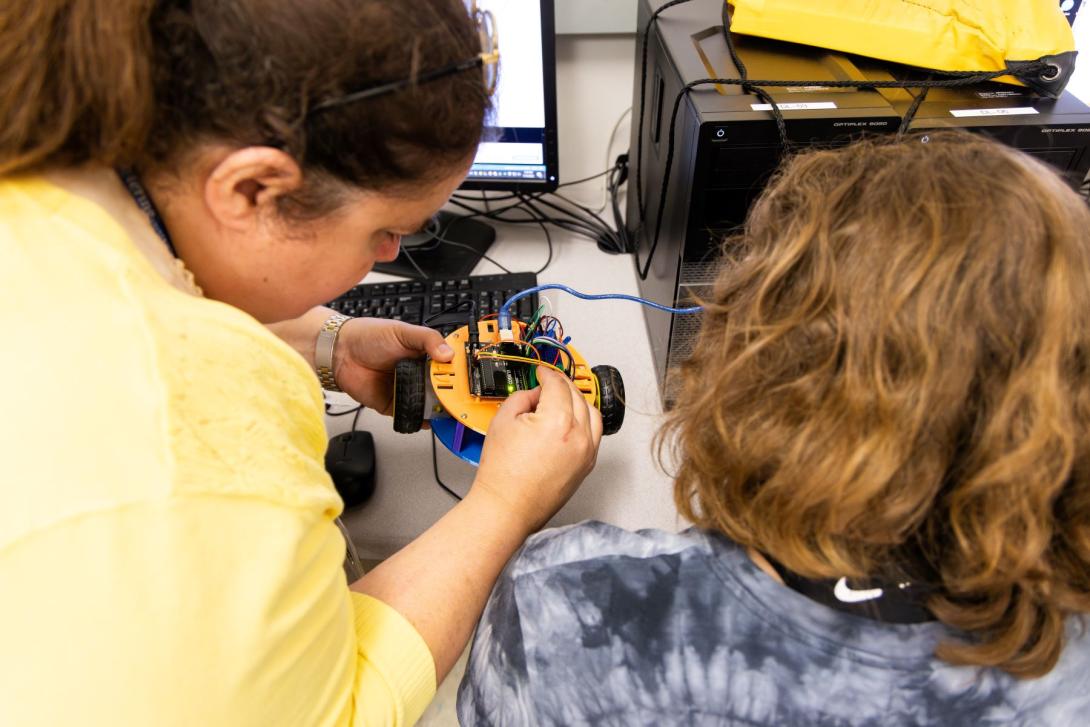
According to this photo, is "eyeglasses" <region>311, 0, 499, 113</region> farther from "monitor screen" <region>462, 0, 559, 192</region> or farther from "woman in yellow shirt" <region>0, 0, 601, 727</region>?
"monitor screen" <region>462, 0, 559, 192</region>

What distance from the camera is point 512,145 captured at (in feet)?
3.47

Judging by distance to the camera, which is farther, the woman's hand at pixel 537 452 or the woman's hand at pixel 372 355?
the woman's hand at pixel 372 355

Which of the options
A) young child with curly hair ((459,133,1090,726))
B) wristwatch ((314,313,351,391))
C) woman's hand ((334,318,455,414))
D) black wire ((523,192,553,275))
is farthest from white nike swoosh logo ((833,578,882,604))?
black wire ((523,192,553,275))

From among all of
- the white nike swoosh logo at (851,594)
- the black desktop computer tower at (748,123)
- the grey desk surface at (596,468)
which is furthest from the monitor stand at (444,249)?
the white nike swoosh logo at (851,594)

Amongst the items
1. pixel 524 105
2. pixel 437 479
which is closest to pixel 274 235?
pixel 437 479

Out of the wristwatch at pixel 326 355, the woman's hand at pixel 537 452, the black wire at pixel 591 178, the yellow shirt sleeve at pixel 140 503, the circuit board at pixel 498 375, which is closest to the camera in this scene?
the yellow shirt sleeve at pixel 140 503

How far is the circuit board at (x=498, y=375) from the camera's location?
727mm

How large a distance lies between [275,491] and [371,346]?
1.36ft

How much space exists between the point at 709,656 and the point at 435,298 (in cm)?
64

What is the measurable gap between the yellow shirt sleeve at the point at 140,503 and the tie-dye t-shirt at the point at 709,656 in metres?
0.16

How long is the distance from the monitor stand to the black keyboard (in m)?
0.06

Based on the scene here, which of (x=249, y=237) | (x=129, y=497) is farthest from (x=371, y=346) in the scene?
(x=129, y=497)

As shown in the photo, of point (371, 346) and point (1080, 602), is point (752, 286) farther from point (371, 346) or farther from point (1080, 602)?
point (371, 346)

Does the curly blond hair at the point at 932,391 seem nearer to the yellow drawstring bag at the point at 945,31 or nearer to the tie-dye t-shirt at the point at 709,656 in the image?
the tie-dye t-shirt at the point at 709,656
